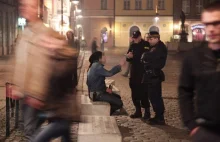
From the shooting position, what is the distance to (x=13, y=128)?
28.9ft

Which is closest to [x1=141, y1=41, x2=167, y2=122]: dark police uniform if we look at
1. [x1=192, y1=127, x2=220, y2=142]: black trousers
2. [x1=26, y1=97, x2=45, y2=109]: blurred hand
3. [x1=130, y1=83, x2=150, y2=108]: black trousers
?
[x1=130, y1=83, x2=150, y2=108]: black trousers

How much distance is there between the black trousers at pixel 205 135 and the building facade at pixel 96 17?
74138 mm

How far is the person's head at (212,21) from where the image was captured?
3.50 metres

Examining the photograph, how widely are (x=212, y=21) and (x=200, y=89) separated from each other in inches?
20.3

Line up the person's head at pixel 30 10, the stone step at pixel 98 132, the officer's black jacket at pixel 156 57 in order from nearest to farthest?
the person's head at pixel 30 10 → the stone step at pixel 98 132 → the officer's black jacket at pixel 156 57

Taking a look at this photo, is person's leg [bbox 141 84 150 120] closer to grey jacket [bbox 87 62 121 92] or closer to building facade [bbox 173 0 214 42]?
grey jacket [bbox 87 62 121 92]

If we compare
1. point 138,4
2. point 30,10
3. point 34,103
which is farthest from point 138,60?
point 138,4

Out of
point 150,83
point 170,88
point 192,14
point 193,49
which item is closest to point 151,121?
point 150,83

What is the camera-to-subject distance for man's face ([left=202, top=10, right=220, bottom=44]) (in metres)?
3.49

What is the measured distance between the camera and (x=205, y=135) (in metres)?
3.46

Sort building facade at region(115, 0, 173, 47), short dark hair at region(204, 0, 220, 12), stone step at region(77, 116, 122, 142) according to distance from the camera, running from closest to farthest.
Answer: short dark hair at region(204, 0, 220, 12) < stone step at region(77, 116, 122, 142) < building facade at region(115, 0, 173, 47)

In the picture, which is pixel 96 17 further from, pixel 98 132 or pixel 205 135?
pixel 205 135

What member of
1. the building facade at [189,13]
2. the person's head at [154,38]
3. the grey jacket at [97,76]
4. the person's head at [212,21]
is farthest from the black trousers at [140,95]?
the building facade at [189,13]

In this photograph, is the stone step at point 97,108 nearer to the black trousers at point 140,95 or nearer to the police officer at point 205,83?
the black trousers at point 140,95
